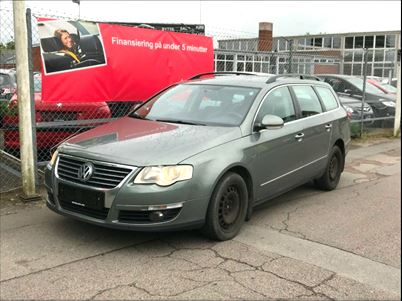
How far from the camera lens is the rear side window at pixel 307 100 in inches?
246

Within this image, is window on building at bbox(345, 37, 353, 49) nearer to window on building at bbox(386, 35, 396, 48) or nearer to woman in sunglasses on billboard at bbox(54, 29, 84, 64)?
window on building at bbox(386, 35, 396, 48)

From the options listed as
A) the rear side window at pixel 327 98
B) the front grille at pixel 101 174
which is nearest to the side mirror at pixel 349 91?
the rear side window at pixel 327 98

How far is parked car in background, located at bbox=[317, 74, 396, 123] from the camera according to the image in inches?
537

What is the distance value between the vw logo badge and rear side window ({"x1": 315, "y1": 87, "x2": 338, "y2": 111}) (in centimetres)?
377

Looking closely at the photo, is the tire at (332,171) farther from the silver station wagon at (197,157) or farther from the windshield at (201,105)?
the windshield at (201,105)

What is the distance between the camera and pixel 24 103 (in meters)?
6.00

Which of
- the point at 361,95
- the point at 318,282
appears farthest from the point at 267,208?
the point at 361,95

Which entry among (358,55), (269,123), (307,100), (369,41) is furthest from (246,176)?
(369,41)

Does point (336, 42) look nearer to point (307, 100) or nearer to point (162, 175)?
point (307, 100)

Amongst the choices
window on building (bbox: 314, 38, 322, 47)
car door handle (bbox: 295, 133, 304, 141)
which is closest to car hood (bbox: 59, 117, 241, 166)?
car door handle (bbox: 295, 133, 304, 141)

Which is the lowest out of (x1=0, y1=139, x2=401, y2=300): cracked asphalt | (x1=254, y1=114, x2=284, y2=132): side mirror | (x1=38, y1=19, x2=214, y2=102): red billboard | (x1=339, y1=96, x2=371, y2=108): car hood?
(x1=0, y1=139, x2=401, y2=300): cracked asphalt

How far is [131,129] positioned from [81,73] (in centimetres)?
208

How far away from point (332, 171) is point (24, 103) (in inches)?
171

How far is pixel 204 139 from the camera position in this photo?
4.72 metres
